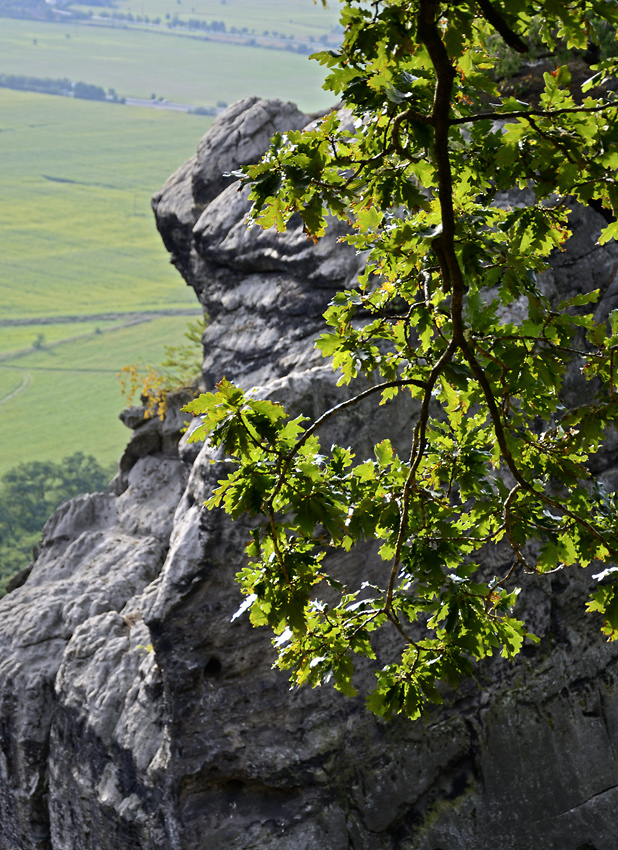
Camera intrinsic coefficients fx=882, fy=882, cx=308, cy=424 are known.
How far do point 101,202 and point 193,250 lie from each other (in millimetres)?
85447

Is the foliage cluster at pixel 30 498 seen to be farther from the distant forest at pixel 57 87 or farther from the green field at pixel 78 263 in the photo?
the distant forest at pixel 57 87

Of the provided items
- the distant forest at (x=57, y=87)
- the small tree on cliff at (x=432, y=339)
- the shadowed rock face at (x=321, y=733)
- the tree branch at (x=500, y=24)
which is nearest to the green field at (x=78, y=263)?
the distant forest at (x=57, y=87)

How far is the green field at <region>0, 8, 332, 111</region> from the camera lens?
109250mm

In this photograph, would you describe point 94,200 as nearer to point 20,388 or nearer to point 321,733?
point 20,388

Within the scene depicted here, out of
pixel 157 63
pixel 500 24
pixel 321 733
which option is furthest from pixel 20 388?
pixel 157 63

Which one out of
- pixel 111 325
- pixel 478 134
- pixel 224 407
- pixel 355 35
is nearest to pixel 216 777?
pixel 224 407

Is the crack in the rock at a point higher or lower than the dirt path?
lower

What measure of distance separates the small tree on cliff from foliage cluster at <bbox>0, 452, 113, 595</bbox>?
30915mm

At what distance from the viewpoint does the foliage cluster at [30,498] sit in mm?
37062

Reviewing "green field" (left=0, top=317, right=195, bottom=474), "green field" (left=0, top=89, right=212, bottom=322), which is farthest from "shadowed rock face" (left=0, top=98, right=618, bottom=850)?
"green field" (left=0, top=89, right=212, bottom=322)

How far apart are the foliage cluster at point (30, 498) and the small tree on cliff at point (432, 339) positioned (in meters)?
30.9

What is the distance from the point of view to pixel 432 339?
5484mm

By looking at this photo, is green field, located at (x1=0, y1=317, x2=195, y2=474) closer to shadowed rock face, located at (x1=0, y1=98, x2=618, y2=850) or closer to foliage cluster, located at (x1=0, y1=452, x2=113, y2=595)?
foliage cluster, located at (x1=0, y1=452, x2=113, y2=595)

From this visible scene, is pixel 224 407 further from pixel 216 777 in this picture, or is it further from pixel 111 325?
pixel 111 325
